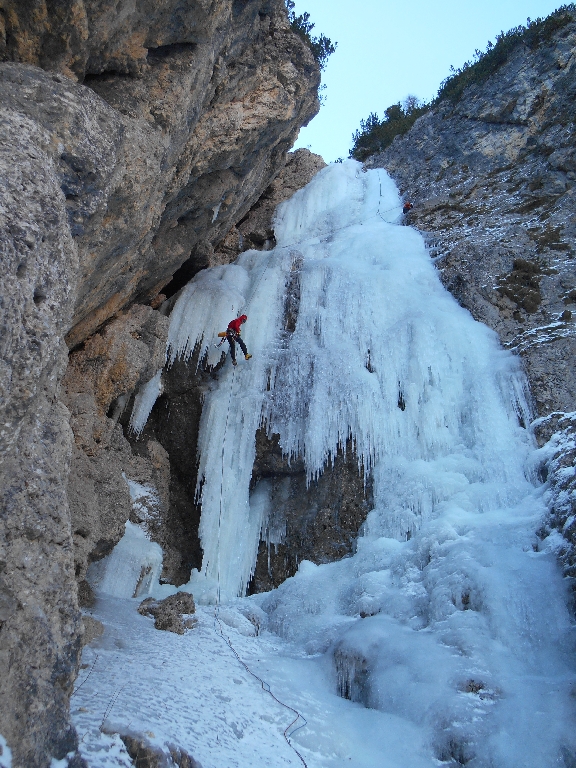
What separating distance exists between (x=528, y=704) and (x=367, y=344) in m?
7.19

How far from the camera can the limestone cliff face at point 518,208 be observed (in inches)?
388

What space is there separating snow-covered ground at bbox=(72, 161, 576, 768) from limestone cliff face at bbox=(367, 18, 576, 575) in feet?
1.52

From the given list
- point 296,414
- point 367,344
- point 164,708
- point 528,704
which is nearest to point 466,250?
point 367,344

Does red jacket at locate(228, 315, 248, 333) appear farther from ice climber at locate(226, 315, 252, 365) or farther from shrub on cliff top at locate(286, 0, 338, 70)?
shrub on cliff top at locate(286, 0, 338, 70)

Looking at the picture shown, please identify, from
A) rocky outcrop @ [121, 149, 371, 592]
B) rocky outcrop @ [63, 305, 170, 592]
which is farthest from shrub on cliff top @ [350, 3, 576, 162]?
rocky outcrop @ [63, 305, 170, 592]

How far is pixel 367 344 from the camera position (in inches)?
455

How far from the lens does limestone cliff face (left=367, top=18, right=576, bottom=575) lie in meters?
9.84

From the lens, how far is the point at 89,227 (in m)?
5.75

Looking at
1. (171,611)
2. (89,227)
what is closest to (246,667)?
(171,611)

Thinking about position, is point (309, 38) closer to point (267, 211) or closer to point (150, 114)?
point (267, 211)

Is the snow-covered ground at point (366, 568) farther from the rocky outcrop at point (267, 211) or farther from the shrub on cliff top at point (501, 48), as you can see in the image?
the shrub on cliff top at point (501, 48)

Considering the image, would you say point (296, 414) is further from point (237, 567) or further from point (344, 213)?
point (344, 213)

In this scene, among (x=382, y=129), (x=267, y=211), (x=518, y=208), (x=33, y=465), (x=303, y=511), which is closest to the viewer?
(x=33, y=465)

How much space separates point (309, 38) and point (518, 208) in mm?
7223
